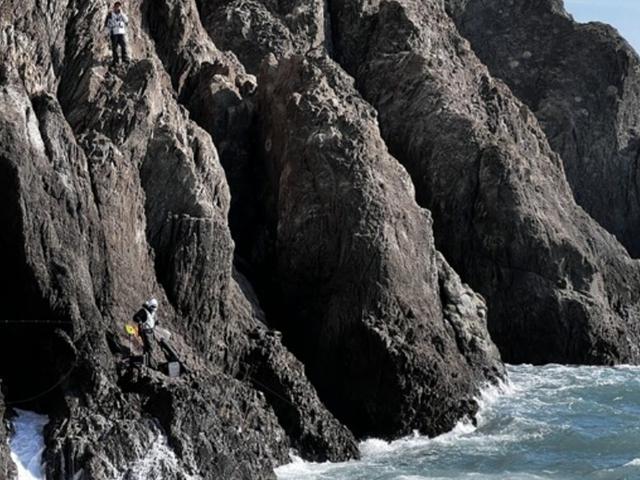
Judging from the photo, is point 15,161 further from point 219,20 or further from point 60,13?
point 219,20

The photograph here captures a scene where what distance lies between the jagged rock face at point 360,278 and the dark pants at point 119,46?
5.64 metres

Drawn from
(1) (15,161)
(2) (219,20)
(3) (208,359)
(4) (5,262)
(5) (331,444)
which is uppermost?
(2) (219,20)

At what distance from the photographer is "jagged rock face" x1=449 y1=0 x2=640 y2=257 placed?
204ft

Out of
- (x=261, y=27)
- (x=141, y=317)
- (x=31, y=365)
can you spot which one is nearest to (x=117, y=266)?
(x=141, y=317)

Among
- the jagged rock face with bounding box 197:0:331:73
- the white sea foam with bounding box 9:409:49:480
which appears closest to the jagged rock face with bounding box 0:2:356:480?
the white sea foam with bounding box 9:409:49:480

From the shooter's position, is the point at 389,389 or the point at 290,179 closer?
the point at 389,389

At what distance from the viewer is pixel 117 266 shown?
87.1 ft

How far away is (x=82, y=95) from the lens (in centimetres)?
3030

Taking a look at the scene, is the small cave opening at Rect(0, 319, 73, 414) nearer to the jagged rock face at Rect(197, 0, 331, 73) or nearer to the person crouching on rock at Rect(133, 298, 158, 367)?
the person crouching on rock at Rect(133, 298, 158, 367)

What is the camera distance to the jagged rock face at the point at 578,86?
62031 millimetres

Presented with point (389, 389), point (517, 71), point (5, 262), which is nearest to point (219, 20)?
point (389, 389)

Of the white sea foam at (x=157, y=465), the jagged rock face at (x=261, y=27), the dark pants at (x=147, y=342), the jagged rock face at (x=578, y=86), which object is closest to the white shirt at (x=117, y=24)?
the dark pants at (x=147, y=342)

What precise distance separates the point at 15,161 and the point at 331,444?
9887 millimetres

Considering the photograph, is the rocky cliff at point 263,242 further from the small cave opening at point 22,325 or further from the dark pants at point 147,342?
the dark pants at point 147,342
